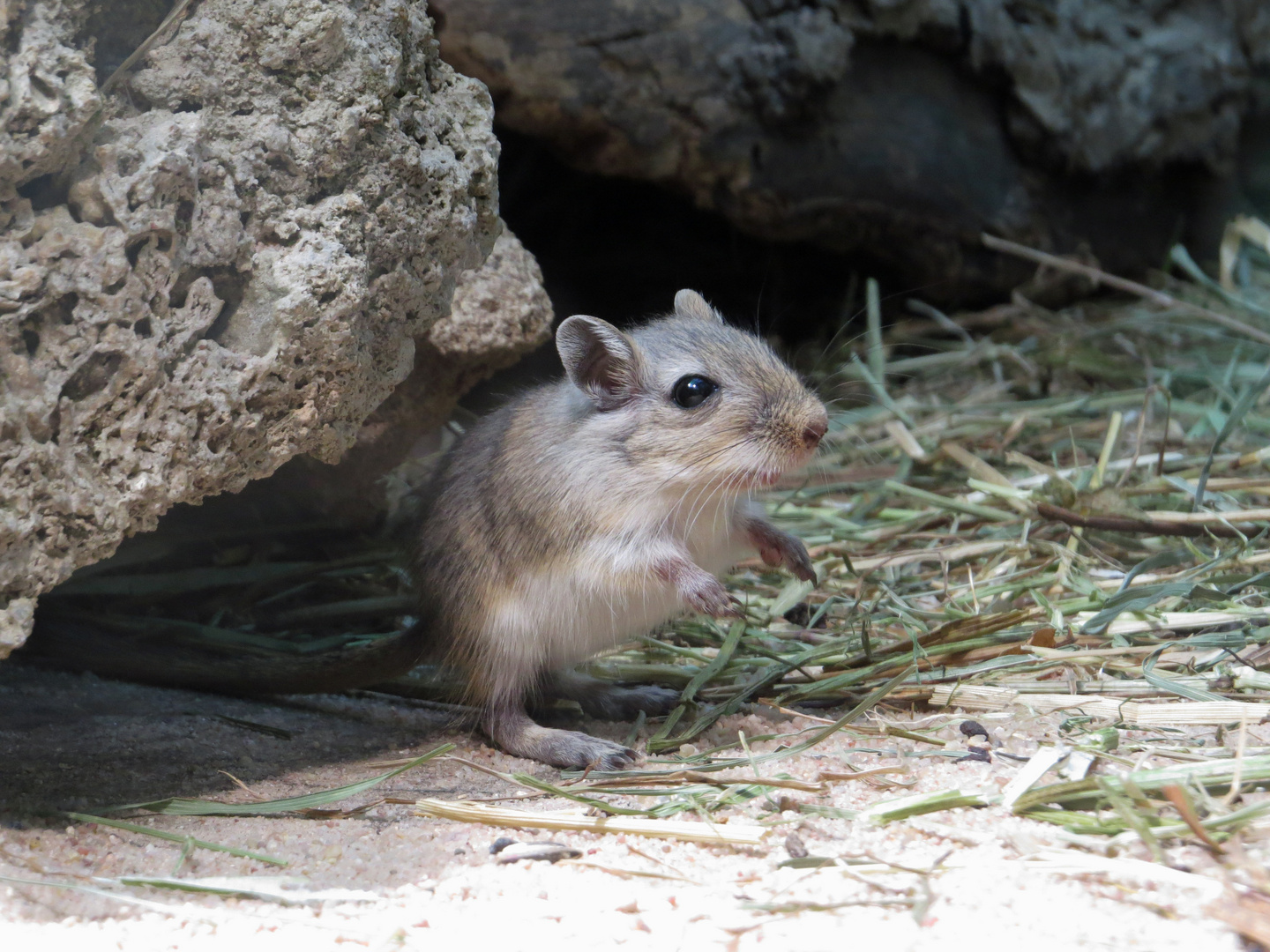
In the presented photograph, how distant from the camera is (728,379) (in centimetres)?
362

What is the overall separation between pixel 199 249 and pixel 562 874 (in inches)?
71.0

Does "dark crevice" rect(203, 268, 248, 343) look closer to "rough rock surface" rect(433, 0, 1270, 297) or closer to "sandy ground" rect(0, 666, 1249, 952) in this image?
"sandy ground" rect(0, 666, 1249, 952)

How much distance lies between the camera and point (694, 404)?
361 centimetres

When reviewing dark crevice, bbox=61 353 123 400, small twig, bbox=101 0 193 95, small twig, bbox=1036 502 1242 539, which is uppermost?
small twig, bbox=101 0 193 95

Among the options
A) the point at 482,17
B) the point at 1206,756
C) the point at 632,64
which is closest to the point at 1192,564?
the point at 1206,756

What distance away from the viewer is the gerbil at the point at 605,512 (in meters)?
3.55

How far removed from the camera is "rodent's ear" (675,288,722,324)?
14.0 ft

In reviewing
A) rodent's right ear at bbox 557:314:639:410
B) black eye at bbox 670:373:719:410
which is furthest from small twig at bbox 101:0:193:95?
black eye at bbox 670:373:719:410

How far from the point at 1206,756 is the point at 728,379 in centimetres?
173

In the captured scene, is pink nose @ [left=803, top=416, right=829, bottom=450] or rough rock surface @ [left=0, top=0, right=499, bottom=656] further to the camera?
pink nose @ [left=803, top=416, right=829, bottom=450]

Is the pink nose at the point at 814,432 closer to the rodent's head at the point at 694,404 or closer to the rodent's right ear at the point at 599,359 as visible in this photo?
the rodent's head at the point at 694,404

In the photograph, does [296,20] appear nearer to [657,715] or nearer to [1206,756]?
[657,715]

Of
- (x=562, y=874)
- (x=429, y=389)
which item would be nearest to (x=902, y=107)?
(x=429, y=389)

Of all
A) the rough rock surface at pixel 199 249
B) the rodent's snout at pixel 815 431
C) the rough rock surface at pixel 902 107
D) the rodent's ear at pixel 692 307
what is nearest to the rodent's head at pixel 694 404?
the rodent's snout at pixel 815 431
